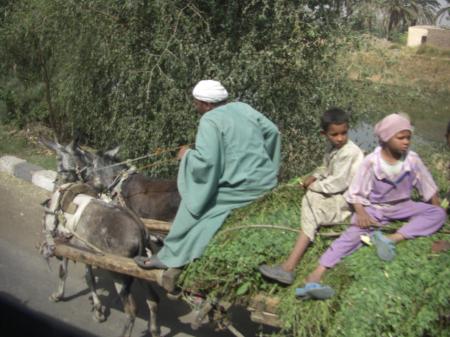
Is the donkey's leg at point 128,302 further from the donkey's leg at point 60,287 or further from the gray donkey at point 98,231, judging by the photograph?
the donkey's leg at point 60,287

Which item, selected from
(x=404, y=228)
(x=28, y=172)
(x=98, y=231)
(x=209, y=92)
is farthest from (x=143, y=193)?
(x=28, y=172)

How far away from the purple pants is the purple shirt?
2.8 inches

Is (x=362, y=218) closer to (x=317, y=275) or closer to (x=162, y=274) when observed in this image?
(x=317, y=275)

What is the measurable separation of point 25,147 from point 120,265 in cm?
602

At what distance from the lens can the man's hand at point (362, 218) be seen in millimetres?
3094

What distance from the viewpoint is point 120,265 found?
154 inches

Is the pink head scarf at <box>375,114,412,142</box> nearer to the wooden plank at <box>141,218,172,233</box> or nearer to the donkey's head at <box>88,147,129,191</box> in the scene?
the wooden plank at <box>141,218,172,233</box>

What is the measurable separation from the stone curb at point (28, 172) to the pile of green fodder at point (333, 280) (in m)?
4.64

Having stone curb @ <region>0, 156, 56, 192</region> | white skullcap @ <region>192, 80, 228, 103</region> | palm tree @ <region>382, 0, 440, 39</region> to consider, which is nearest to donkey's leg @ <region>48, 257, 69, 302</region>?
white skullcap @ <region>192, 80, 228, 103</region>

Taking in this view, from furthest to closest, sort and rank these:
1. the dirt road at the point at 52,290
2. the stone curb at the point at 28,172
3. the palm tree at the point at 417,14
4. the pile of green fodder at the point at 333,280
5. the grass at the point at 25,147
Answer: the palm tree at the point at 417,14 → the grass at the point at 25,147 → the stone curb at the point at 28,172 → the dirt road at the point at 52,290 → the pile of green fodder at the point at 333,280

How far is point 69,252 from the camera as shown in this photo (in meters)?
4.22

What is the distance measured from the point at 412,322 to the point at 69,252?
8.72ft

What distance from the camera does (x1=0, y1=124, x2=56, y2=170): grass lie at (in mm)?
8492

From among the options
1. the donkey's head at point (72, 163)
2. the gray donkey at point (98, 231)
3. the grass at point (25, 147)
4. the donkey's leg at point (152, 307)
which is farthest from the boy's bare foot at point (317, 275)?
the grass at point (25, 147)
